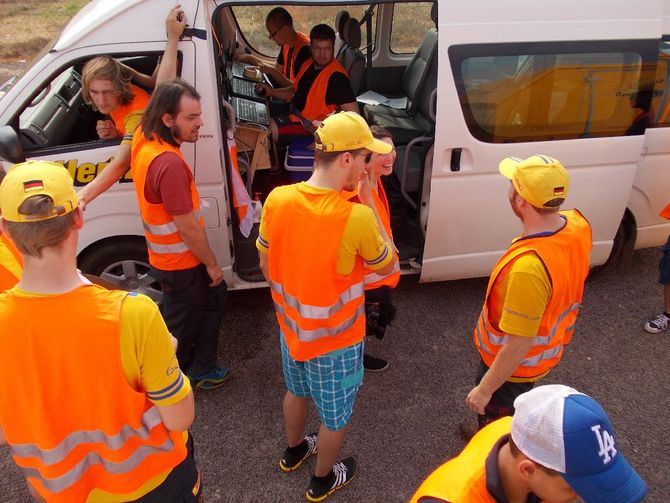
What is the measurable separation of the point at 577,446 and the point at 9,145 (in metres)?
3.05

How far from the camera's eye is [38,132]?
10.9ft

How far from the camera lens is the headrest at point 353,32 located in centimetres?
527

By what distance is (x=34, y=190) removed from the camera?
140 centimetres

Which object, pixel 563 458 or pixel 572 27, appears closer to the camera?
pixel 563 458

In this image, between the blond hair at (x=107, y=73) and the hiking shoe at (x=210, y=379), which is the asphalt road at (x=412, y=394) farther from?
the blond hair at (x=107, y=73)

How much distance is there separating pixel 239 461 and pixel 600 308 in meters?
2.92

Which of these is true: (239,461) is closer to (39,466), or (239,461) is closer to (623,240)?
(39,466)

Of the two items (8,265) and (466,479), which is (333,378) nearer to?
(466,479)

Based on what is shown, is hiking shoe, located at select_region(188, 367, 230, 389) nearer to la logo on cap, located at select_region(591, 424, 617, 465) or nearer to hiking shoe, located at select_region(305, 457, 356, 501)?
hiking shoe, located at select_region(305, 457, 356, 501)

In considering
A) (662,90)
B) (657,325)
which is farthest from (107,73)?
(657,325)

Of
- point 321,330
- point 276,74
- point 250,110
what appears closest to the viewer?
point 321,330

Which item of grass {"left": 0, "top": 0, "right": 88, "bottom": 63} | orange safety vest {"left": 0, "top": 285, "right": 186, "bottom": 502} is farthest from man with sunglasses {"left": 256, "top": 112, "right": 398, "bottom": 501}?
grass {"left": 0, "top": 0, "right": 88, "bottom": 63}

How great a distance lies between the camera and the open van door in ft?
11.1

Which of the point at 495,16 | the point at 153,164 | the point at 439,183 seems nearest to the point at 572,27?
the point at 495,16
